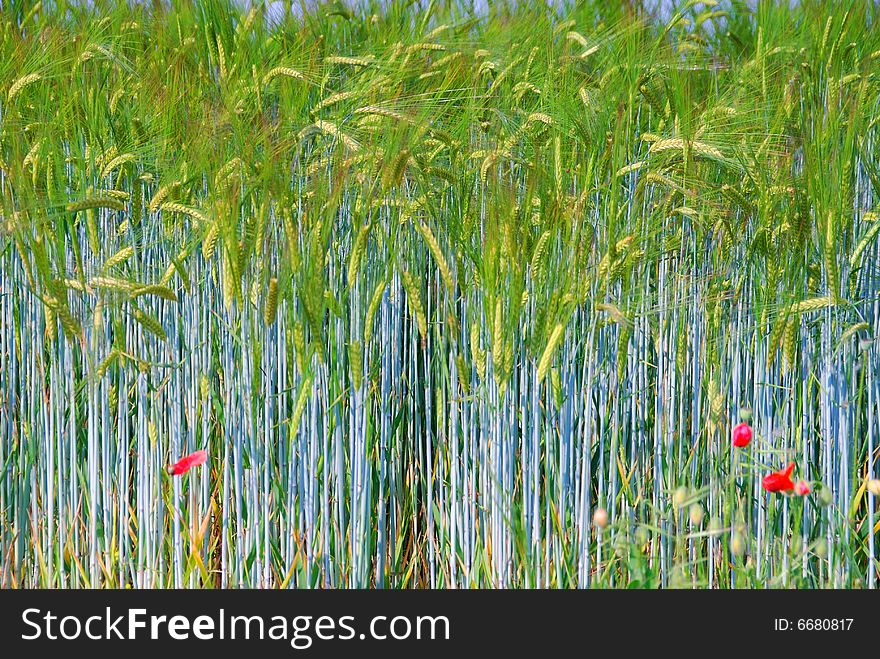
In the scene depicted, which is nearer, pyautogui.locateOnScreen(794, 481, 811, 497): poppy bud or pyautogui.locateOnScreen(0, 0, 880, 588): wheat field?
pyautogui.locateOnScreen(794, 481, 811, 497): poppy bud

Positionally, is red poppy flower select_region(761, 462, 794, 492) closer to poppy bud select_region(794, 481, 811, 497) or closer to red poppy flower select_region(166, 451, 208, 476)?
poppy bud select_region(794, 481, 811, 497)

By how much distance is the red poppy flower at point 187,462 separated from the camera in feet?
4.41

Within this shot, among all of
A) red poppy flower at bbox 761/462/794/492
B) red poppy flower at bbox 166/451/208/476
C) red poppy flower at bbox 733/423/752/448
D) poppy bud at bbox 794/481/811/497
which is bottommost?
poppy bud at bbox 794/481/811/497

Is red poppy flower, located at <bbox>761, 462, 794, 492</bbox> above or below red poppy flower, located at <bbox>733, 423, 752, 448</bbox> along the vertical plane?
below

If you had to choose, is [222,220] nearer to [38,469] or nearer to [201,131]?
[201,131]

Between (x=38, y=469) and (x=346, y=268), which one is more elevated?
(x=346, y=268)

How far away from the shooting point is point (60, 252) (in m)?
1.36

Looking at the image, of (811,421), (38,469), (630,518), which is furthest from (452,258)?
(38,469)

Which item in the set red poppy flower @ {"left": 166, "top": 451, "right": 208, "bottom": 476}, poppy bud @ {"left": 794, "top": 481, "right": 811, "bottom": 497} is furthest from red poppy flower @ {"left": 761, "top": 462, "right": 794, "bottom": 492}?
red poppy flower @ {"left": 166, "top": 451, "right": 208, "bottom": 476}

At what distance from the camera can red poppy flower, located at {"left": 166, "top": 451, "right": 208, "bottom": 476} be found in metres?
1.34

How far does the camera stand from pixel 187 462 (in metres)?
1.36

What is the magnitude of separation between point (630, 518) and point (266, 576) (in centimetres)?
58

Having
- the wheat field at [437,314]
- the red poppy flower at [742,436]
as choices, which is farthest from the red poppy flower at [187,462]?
the red poppy flower at [742,436]
